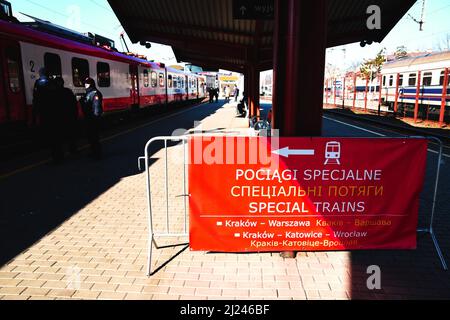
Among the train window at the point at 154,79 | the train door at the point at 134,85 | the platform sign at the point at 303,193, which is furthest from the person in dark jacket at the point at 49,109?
the train window at the point at 154,79

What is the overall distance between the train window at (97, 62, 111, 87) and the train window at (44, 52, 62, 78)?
2.67 meters

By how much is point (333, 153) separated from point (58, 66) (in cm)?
983

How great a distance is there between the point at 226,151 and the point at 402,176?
1.92m

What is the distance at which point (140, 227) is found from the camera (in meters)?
4.68

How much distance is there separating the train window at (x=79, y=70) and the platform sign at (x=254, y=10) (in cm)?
646

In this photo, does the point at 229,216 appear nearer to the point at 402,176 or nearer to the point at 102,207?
the point at 402,176

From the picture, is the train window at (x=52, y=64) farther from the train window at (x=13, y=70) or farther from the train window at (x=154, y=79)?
the train window at (x=154, y=79)

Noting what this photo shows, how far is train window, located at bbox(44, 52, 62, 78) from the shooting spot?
1010 cm

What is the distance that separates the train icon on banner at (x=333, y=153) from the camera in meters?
3.59

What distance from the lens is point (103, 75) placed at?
45.2ft

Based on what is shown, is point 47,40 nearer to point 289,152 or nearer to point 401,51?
point 289,152
